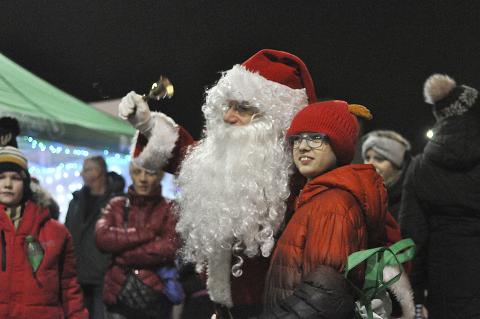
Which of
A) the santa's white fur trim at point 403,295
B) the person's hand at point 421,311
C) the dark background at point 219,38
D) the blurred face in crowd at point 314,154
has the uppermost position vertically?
the dark background at point 219,38

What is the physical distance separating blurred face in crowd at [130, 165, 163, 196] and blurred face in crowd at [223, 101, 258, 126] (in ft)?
6.59

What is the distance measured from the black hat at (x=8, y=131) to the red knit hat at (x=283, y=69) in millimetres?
2266

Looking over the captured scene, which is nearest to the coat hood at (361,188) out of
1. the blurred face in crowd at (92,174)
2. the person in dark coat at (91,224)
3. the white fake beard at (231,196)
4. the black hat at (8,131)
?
the white fake beard at (231,196)

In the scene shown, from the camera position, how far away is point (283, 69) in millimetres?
3332

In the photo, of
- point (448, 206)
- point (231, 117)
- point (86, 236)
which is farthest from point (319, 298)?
point (86, 236)

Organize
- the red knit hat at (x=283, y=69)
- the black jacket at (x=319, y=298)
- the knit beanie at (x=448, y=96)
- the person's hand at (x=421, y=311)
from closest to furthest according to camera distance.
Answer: the black jacket at (x=319, y=298) → the red knit hat at (x=283, y=69) → the knit beanie at (x=448, y=96) → the person's hand at (x=421, y=311)

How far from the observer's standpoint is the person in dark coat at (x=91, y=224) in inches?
224

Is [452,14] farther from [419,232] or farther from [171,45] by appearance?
[171,45]

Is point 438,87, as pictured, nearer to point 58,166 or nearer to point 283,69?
point 283,69

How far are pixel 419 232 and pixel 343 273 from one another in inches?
80.6

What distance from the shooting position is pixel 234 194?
311 cm

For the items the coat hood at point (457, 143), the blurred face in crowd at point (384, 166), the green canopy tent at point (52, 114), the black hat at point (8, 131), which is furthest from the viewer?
the green canopy tent at point (52, 114)

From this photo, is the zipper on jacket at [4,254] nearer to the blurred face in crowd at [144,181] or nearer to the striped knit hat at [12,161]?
the striped knit hat at [12,161]

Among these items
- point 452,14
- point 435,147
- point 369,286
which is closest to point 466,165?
point 435,147
